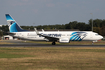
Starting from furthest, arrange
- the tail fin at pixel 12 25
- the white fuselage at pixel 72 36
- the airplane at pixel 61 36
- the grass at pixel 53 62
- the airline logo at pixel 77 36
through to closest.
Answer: the tail fin at pixel 12 25 < the white fuselage at pixel 72 36 < the airline logo at pixel 77 36 < the airplane at pixel 61 36 < the grass at pixel 53 62

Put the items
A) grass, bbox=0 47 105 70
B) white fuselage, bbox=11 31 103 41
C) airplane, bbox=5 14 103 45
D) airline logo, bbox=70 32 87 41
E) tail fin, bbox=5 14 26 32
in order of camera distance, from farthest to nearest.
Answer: tail fin, bbox=5 14 26 32 → white fuselage, bbox=11 31 103 41 → airline logo, bbox=70 32 87 41 → airplane, bbox=5 14 103 45 → grass, bbox=0 47 105 70

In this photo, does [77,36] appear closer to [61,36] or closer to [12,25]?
[61,36]

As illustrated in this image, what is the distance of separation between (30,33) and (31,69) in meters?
35.3

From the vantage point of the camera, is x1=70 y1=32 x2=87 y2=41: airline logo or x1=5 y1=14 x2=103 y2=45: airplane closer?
x1=5 y1=14 x2=103 y2=45: airplane

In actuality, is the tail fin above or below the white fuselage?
above

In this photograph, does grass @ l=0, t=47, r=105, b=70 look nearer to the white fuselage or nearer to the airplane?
the airplane

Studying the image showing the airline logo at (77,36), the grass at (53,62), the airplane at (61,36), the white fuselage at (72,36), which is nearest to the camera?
the grass at (53,62)

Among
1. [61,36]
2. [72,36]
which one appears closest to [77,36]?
[72,36]

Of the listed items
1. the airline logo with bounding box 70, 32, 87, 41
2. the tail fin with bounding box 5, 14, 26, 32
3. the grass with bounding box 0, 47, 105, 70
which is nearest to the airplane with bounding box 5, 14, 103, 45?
the airline logo with bounding box 70, 32, 87, 41

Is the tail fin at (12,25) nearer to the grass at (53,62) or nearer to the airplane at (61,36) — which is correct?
the airplane at (61,36)

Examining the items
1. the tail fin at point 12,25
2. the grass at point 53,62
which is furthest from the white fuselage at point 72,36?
the grass at point 53,62

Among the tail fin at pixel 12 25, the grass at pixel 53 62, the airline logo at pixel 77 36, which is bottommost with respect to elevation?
the grass at pixel 53 62

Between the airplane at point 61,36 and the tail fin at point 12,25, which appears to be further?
the tail fin at point 12,25

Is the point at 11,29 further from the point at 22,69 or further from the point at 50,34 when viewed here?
the point at 22,69
